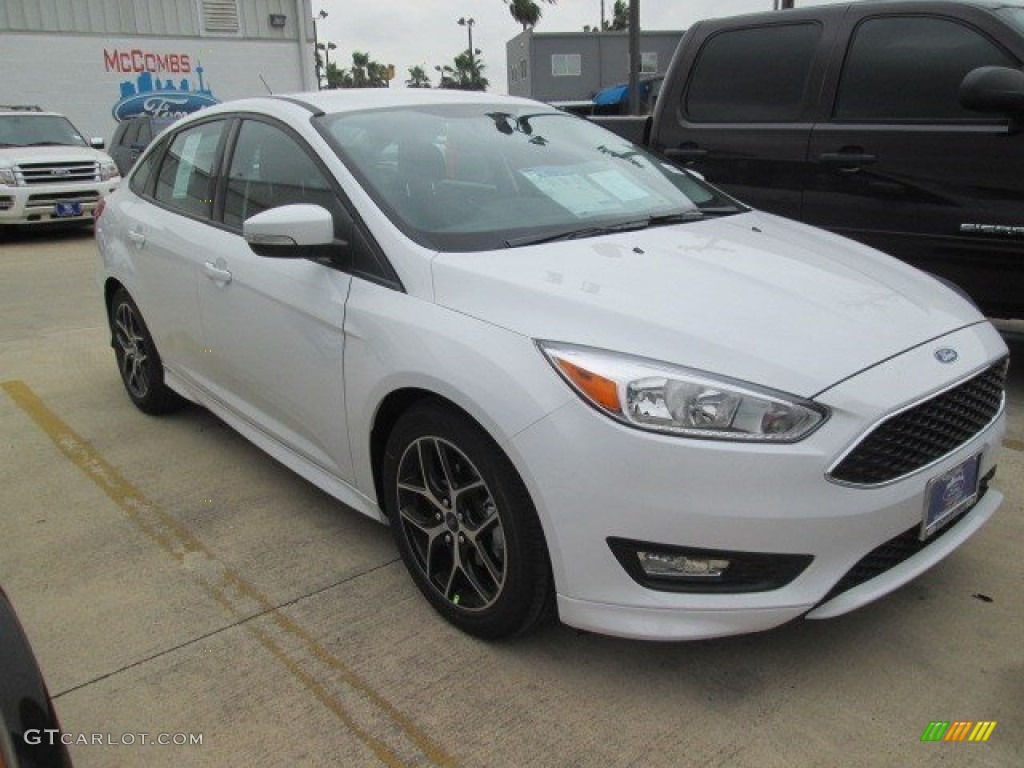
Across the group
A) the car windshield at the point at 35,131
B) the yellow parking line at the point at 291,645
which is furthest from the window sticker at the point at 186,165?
the car windshield at the point at 35,131


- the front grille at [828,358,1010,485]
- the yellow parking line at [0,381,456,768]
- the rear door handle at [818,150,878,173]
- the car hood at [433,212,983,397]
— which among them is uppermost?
the rear door handle at [818,150,878,173]

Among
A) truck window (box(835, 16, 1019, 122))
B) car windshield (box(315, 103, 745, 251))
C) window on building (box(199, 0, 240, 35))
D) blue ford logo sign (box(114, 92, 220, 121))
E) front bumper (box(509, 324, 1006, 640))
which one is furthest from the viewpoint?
window on building (box(199, 0, 240, 35))

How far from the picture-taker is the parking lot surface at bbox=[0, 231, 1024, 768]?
227 cm

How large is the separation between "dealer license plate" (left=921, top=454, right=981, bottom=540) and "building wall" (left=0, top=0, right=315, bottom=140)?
819 inches

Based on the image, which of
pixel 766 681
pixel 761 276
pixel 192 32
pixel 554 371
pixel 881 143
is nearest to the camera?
pixel 554 371

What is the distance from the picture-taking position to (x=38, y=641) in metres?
2.80

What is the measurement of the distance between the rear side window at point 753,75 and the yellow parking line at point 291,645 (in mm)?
3769

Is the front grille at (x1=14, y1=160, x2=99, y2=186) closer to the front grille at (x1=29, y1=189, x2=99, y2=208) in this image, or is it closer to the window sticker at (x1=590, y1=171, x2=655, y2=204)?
the front grille at (x1=29, y1=189, x2=99, y2=208)

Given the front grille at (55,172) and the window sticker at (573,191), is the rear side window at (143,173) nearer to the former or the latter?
the window sticker at (573,191)

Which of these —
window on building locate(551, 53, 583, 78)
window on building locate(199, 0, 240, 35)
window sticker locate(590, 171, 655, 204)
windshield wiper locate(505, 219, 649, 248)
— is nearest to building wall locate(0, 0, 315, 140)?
window on building locate(199, 0, 240, 35)

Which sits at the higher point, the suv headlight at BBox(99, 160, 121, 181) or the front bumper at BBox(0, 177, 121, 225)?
the suv headlight at BBox(99, 160, 121, 181)

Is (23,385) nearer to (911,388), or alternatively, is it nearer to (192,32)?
(911,388)

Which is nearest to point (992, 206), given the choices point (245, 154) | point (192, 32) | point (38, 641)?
point (245, 154)

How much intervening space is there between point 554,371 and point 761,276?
816mm
